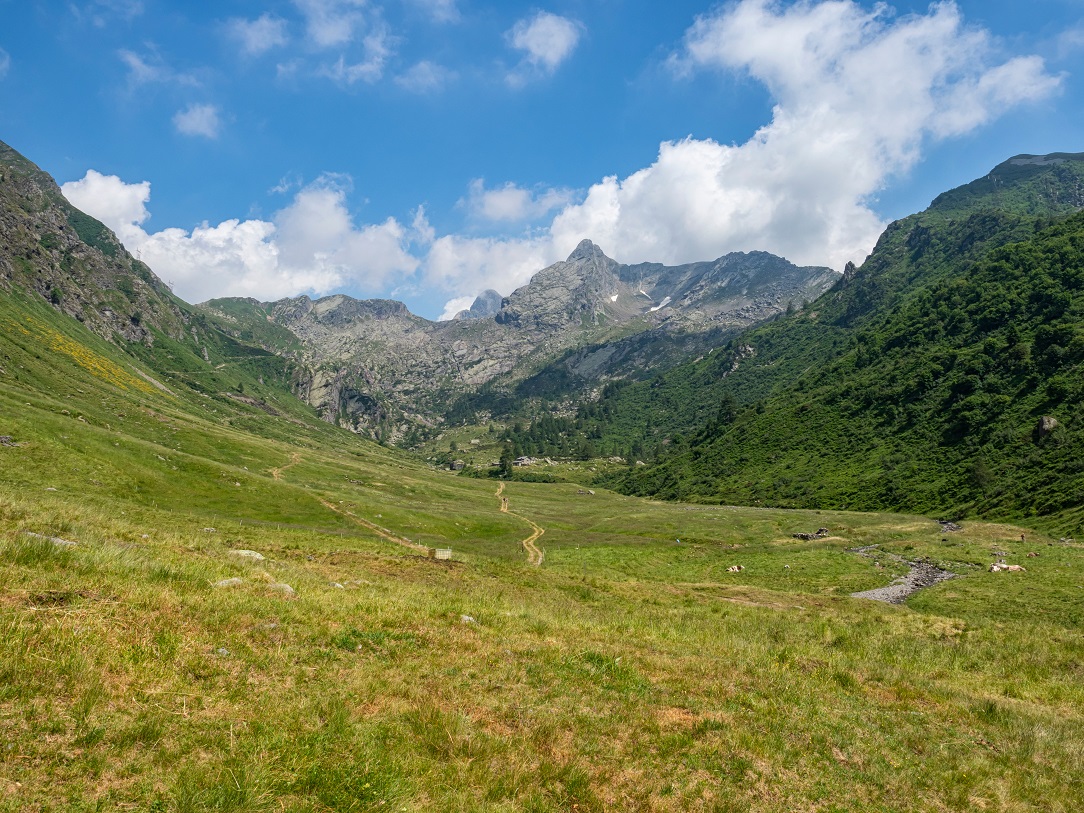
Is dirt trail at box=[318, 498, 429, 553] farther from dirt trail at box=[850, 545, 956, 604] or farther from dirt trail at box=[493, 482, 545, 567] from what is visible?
dirt trail at box=[850, 545, 956, 604]

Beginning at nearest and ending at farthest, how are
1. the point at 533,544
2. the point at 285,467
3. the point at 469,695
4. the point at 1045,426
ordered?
the point at 469,695 → the point at 533,544 → the point at 1045,426 → the point at 285,467

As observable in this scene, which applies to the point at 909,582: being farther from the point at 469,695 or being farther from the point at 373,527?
the point at 373,527

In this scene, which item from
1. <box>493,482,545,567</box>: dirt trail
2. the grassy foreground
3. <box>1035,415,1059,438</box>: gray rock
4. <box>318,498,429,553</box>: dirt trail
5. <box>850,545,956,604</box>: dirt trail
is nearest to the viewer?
the grassy foreground

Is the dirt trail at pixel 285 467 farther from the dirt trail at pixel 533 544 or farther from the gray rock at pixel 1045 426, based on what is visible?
the gray rock at pixel 1045 426

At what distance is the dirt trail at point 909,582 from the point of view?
42406mm

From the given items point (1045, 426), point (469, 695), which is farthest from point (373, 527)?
point (1045, 426)

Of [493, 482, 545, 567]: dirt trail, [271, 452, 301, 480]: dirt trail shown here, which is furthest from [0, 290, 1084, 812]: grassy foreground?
[271, 452, 301, 480]: dirt trail

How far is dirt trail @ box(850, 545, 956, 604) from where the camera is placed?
4241cm

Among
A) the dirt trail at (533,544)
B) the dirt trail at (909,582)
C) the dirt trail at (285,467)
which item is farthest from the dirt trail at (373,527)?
the dirt trail at (909,582)

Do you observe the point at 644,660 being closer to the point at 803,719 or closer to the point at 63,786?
the point at 803,719

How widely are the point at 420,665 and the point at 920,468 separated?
143574mm

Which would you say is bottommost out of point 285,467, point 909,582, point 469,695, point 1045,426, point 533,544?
point 285,467

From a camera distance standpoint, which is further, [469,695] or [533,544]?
[533,544]

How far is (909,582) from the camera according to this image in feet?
158
